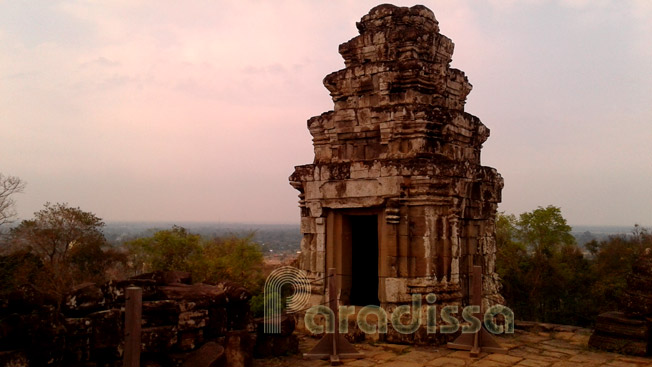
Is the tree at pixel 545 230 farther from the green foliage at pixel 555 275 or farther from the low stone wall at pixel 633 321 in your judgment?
the low stone wall at pixel 633 321

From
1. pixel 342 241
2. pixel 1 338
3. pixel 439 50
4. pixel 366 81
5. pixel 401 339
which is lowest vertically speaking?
pixel 401 339

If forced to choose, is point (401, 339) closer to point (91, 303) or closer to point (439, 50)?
point (91, 303)

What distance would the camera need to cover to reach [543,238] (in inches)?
985

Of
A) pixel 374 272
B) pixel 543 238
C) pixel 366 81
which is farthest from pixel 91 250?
pixel 543 238

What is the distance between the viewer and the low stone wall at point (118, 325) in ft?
17.3

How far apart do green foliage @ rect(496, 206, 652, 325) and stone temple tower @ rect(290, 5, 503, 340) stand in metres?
11.8

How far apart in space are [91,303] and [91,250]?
1949 centimetres

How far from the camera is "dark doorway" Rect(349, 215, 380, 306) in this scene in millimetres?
10797

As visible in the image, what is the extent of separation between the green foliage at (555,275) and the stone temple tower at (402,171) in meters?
11.8

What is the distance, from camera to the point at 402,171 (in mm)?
8289
